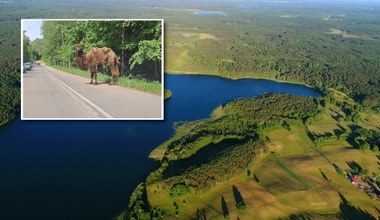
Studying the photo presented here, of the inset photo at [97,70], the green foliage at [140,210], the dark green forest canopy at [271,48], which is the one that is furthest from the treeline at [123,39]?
the dark green forest canopy at [271,48]

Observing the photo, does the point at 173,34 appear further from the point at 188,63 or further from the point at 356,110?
the point at 356,110

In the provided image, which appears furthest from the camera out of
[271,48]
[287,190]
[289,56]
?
[271,48]

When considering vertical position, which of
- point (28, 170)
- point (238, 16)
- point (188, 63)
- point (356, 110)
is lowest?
point (28, 170)

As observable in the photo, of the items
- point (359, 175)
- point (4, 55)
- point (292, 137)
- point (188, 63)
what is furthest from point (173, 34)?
point (359, 175)

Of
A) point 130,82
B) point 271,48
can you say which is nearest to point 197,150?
point 130,82

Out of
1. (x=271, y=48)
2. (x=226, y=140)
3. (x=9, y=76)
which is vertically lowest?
(x=226, y=140)

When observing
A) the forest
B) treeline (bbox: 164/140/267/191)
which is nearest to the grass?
treeline (bbox: 164/140/267/191)

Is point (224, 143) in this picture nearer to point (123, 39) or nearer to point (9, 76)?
point (123, 39)

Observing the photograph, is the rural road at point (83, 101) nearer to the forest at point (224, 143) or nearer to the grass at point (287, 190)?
the forest at point (224, 143)
